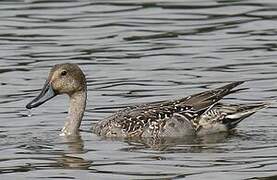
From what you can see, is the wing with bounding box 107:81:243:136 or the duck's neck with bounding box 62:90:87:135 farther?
the duck's neck with bounding box 62:90:87:135

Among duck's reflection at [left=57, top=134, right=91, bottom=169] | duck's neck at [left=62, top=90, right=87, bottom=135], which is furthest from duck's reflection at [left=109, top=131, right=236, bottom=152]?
duck's neck at [left=62, top=90, right=87, bottom=135]

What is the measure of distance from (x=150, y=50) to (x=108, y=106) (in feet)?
11.6

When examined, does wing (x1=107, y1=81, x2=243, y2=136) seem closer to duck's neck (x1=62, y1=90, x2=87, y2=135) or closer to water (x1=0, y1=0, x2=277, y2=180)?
water (x1=0, y1=0, x2=277, y2=180)

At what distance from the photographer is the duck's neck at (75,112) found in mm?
15453

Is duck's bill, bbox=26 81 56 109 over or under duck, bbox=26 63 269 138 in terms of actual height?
over

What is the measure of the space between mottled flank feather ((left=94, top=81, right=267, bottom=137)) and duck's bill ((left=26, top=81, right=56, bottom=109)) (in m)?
0.63

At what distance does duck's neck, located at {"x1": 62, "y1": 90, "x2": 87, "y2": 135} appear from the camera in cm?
1545

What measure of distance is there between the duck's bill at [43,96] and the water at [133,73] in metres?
0.27

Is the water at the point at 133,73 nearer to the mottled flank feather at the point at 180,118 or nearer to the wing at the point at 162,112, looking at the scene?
the mottled flank feather at the point at 180,118

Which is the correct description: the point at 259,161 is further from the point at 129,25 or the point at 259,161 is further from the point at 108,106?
the point at 129,25

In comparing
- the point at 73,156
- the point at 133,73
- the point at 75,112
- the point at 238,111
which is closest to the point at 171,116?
the point at 238,111

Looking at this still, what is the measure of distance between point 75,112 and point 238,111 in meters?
1.84

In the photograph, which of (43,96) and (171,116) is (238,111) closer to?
(171,116)

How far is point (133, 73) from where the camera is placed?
18438 mm
